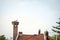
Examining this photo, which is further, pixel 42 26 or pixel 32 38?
pixel 32 38

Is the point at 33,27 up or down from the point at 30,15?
down

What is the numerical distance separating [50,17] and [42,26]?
419 mm

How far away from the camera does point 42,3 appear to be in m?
6.61

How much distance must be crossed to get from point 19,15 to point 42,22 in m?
0.84

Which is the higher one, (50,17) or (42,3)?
(42,3)

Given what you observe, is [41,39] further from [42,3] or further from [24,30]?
[42,3]

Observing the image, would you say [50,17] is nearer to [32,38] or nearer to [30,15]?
[30,15]

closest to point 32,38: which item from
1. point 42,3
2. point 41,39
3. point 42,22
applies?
point 41,39

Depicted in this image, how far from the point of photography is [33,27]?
6.76m

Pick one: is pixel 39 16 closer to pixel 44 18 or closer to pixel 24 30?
pixel 44 18

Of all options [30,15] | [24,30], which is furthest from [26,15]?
[24,30]

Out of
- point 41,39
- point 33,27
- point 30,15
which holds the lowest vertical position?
point 41,39

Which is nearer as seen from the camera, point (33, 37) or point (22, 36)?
point (33, 37)

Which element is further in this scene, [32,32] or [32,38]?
[32,38]
